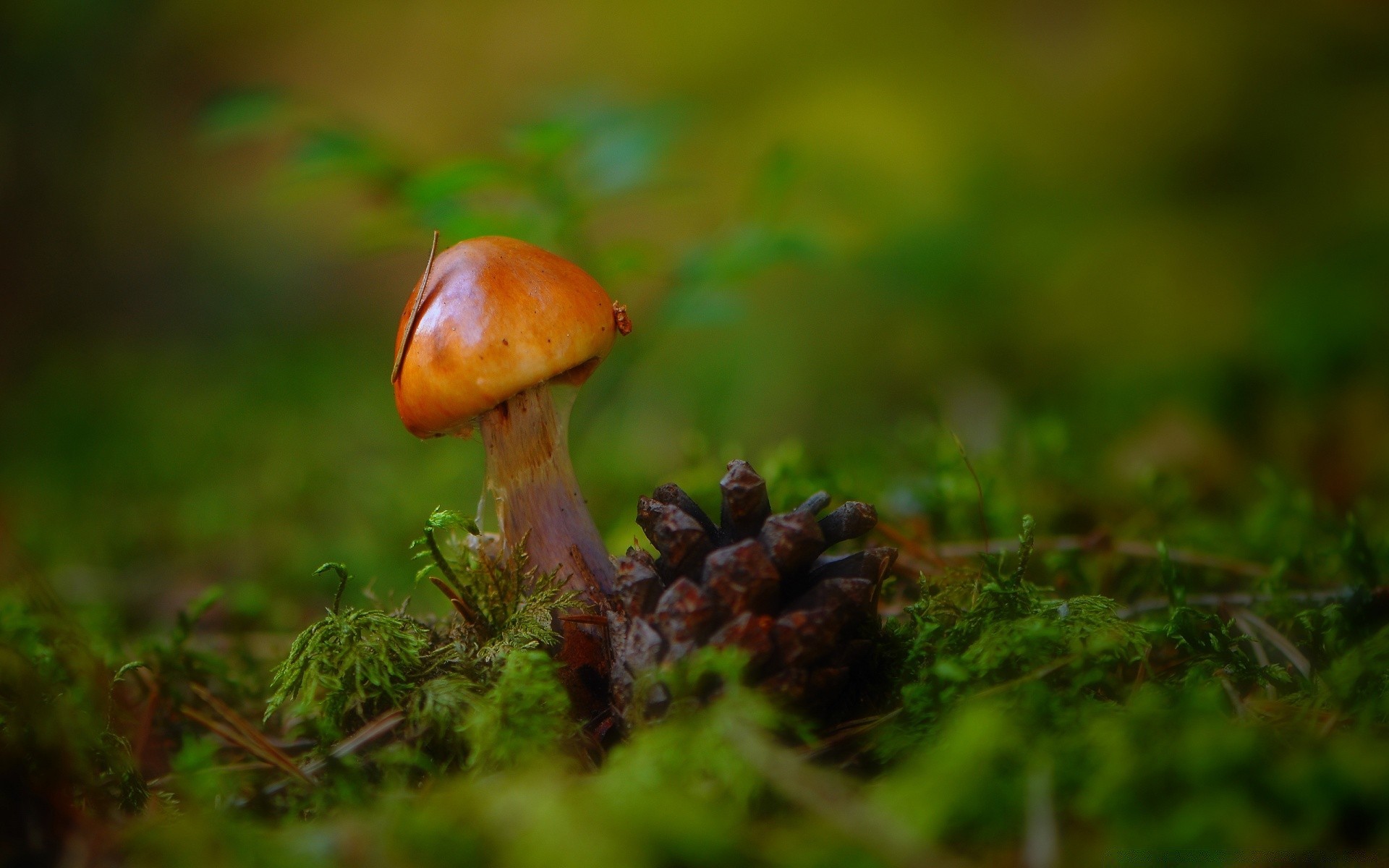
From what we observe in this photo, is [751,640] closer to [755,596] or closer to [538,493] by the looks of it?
[755,596]

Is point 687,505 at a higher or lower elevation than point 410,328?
lower

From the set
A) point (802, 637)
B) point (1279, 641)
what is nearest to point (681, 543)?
point (802, 637)

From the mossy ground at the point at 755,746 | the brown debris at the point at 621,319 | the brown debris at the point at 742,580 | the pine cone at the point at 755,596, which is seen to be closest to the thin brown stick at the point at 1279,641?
the mossy ground at the point at 755,746

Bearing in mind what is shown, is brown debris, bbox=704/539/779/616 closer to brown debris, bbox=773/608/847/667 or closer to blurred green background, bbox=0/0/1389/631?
brown debris, bbox=773/608/847/667

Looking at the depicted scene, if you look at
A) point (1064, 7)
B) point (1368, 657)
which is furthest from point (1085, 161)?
point (1368, 657)

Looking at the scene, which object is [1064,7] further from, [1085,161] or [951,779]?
[951,779]

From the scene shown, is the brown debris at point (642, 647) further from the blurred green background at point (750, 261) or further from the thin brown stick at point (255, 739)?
the blurred green background at point (750, 261)
